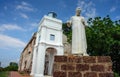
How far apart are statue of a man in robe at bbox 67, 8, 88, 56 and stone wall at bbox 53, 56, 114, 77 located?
1.87 ft

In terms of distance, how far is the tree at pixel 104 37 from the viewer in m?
20.1

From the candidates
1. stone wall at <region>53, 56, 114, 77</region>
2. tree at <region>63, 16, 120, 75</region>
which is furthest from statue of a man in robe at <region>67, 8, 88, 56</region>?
tree at <region>63, 16, 120, 75</region>

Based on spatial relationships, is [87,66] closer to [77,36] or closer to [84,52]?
[84,52]

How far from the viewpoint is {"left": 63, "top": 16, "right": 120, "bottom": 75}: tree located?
20.1 metres

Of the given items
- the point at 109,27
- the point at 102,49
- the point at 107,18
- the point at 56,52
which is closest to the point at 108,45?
the point at 102,49

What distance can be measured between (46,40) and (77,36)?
16335 millimetres

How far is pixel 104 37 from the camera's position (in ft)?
66.7

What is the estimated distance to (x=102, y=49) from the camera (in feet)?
67.5

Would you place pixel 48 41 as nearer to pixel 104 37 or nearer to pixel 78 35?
pixel 104 37

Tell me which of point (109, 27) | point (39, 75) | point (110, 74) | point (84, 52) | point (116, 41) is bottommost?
point (39, 75)

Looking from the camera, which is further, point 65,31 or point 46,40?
point 65,31

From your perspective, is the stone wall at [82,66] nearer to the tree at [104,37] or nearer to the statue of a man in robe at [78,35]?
the statue of a man in robe at [78,35]

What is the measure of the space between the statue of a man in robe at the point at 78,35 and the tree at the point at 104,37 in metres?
14.1

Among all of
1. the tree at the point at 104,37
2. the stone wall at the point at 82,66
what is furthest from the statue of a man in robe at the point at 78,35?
the tree at the point at 104,37
